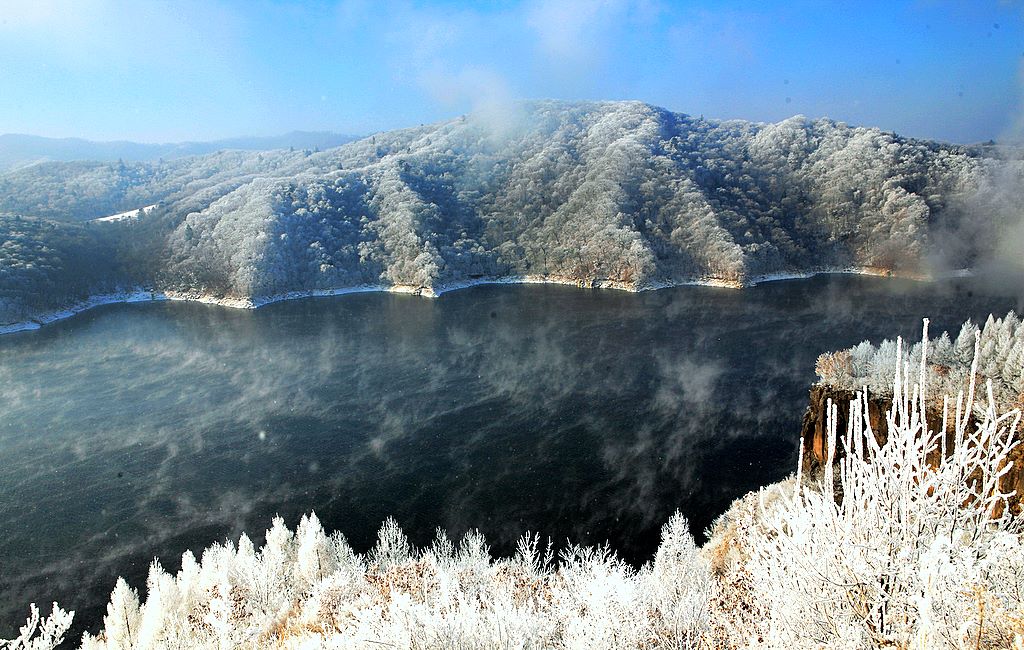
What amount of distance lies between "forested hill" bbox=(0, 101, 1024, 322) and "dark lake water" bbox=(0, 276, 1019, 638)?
15.8 meters

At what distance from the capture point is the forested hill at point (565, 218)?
8675 centimetres

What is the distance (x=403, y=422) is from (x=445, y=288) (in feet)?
160

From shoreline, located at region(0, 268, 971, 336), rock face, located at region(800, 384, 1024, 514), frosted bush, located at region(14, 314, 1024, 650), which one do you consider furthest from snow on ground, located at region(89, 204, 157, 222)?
rock face, located at region(800, 384, 1024, 514)

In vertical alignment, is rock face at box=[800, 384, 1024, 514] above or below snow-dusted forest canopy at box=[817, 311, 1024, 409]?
below

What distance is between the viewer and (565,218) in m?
100

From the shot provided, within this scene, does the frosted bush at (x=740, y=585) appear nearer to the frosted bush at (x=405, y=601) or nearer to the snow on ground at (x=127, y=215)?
the frosted bush at (x=405, y=601)

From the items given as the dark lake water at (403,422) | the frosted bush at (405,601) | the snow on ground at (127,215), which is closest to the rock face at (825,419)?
the dark lake water at (403,422)

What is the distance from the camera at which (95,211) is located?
130000 mm

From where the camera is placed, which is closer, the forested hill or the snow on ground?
the forested hill

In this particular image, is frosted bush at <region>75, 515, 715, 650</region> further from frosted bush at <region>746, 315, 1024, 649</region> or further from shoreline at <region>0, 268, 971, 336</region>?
shoreline at <region>0, 268, 971, 336</region>

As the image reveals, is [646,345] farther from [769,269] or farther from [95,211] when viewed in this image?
[95,211]

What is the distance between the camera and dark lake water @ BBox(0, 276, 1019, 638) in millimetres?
28312

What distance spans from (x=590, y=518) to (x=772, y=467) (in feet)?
37.5

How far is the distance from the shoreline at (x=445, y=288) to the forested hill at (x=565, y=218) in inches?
35.0
